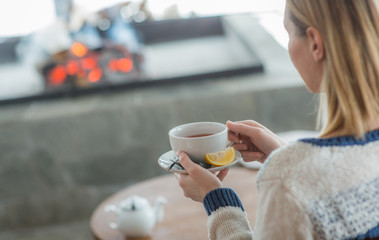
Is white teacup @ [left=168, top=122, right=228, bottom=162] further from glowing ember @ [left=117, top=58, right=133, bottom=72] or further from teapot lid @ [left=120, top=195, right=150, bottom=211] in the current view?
glowing ember @ [left=117, top=58, right=133, bottom=72]

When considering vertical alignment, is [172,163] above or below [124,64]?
above

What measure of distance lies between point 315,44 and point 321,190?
19 cm

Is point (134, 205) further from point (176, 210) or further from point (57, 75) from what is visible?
point (57, 75)

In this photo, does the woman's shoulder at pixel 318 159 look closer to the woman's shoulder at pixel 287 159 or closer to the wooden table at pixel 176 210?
the woman's shoulder at pixel 287 159

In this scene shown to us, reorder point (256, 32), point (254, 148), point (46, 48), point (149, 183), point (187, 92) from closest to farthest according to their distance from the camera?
point (254, 148) < point (149, 183) < point (187, 92) < point (46, 48) < point (256, 32)

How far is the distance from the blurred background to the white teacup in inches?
45.6

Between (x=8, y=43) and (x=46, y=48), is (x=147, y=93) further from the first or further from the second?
(x=8, y=43)

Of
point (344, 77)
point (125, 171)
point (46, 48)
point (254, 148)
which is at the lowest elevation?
point (125, 171)

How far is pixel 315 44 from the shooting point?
25.3 inches

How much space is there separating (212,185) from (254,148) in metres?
0.16

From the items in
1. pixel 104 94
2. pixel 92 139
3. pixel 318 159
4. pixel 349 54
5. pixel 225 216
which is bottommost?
pixel 92 139

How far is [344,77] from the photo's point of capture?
2.01ft

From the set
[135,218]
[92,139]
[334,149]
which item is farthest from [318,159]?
[92,139]

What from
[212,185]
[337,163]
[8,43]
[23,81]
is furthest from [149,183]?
[8,43]
